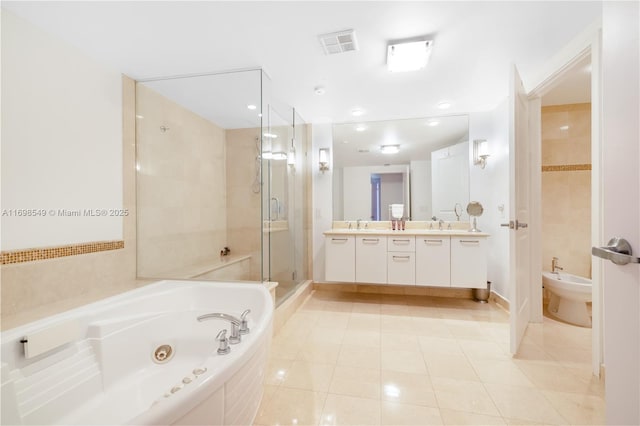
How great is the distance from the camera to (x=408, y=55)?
1798 millimetres

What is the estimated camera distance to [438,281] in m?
2.73

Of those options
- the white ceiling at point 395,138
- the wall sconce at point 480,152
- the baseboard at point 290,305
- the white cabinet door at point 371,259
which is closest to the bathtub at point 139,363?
the baseboard at point 290,305

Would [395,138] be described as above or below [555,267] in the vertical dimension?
above

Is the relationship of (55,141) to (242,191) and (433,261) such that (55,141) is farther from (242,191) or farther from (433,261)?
(433,261)

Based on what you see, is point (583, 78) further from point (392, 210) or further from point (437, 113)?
point (392, 210)

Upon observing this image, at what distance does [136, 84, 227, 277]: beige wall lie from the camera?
7.64 feet

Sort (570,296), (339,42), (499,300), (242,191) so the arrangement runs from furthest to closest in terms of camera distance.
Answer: (242,191), (499,300), (570,296), (339,42)

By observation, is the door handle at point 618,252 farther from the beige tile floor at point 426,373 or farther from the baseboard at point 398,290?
the baseboard at point 398,290

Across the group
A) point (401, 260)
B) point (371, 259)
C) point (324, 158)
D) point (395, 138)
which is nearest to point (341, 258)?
point (371, 259)

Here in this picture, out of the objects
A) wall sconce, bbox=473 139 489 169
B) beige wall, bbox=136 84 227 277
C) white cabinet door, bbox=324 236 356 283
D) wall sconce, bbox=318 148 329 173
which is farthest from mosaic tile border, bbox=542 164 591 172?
beige wall, bbox=136 84 227 277

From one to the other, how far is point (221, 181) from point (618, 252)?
3.17 metres

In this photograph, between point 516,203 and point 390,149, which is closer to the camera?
point 516,203

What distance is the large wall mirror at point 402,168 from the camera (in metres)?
3.15

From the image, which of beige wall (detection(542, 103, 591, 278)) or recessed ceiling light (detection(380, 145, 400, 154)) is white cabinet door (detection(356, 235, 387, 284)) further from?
beige wall (detection(542, 103, 591, 278))
